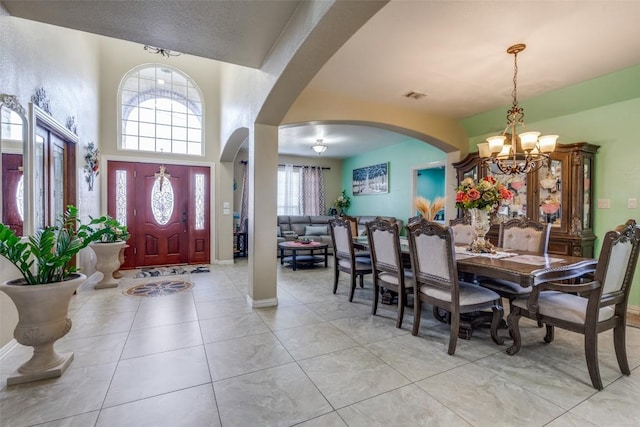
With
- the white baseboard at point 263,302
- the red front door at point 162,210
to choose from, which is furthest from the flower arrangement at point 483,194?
the red front door at point 162,210

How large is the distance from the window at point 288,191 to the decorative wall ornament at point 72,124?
4.82m

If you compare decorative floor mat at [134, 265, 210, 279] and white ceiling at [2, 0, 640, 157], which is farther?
decorative floor mat at [134, 265, 210, 279]

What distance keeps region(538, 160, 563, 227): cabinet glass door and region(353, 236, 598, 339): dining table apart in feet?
3.86

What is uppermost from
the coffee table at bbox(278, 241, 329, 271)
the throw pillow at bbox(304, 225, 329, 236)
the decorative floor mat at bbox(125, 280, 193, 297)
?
the throw pillow at bbox(304, 225, 329, 236)

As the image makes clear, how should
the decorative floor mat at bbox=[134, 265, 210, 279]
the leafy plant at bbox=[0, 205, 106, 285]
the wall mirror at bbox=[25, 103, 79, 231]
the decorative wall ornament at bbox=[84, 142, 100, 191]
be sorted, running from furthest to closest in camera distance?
the decorative floor mat at bbox=[134, 265, 210, 279], the decorative wall ornament at bbox=[84, 142, 100, 191], the wall mirror at bbox=[25, 103, 79, 231], the leafy plant at bbox=[0, 205, 106, 285]

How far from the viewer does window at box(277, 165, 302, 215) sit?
27.3ft

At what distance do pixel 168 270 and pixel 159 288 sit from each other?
47.7 inches

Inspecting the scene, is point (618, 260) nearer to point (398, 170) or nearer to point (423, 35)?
point (423, 35)

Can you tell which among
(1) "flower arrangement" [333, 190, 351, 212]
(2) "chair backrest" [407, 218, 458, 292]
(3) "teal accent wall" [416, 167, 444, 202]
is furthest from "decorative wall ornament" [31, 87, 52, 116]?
(3) "teal accent wall" [416, 167, 444, 202]

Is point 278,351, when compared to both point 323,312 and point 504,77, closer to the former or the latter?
point 323,312

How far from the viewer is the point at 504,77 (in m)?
3.24

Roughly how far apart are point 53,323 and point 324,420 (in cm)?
188

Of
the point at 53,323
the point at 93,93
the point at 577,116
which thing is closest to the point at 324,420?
the point at 53,323

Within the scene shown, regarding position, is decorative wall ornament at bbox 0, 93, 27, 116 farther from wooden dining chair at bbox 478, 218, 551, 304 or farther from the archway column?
wooden dining chair at bbox 478, 218, 551, 304
